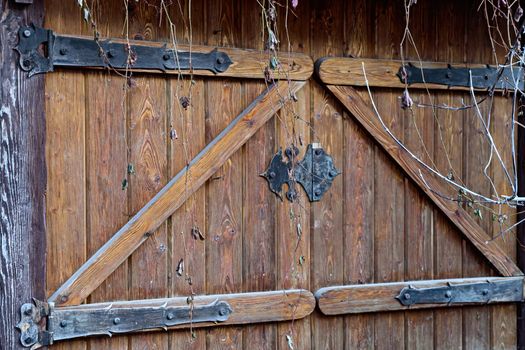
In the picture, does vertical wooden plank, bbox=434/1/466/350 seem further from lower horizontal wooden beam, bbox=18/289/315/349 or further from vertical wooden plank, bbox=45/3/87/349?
vertical wooden plank, bbox=45/3/87/349

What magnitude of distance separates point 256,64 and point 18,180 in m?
1.32

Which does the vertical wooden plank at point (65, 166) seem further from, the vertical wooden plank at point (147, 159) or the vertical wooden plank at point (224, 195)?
the vertical wooden plank at point (224, 195)

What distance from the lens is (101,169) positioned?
3738 millimetres

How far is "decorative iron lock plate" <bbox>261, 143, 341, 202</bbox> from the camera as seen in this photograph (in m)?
4.14

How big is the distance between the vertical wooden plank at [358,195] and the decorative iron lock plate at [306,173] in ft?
0.39

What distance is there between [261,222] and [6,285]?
129 centimetres

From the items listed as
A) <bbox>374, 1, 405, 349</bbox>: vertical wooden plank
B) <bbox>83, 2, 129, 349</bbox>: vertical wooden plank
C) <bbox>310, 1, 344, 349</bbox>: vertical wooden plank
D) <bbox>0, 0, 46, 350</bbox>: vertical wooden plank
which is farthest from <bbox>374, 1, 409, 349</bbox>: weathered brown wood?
<bbox>0, 0, 46, 350</bbox>: vertical wooden plank

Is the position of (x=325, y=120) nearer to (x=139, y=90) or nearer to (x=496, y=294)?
(x=139, y=90)

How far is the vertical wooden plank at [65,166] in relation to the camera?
11.9ft

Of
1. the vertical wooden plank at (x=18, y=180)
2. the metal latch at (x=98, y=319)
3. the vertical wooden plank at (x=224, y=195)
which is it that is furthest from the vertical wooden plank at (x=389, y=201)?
the vertical wooden plank at (x=18, y=180)

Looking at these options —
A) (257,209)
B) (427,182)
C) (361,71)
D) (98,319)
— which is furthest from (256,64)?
(98,319)

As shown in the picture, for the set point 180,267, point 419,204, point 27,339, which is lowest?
point 27,339

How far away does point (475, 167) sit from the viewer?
4.66 m

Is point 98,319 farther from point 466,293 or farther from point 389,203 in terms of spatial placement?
point 466,293
